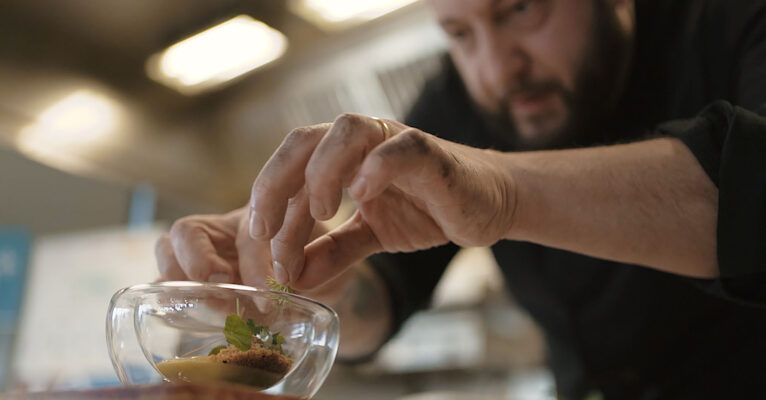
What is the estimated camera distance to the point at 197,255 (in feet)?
2.55

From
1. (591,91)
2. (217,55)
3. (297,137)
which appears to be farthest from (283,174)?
(217,55)

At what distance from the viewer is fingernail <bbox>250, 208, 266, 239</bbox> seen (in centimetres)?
65

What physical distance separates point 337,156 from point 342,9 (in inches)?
50.1

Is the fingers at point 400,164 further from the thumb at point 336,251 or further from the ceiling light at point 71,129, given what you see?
the ceiling light at point 71,129

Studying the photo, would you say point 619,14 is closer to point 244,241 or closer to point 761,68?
point 761,68

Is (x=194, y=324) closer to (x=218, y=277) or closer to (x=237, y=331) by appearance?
(x=237, y=331)

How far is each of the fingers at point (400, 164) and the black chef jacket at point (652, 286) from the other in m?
0.33

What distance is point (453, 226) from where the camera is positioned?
71 centimetres

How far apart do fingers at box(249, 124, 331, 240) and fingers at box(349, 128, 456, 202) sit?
0.21ft

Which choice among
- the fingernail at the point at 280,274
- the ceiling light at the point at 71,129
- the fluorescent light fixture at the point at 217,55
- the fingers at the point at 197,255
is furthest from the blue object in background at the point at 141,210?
the fingernail at the point at 280,274

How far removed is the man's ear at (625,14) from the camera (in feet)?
4.09

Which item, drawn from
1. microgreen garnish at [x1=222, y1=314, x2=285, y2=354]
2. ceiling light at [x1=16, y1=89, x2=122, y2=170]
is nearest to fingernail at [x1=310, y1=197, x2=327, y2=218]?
microgreen garnish at [x1=222, y1=314, x2=285, y2=354]

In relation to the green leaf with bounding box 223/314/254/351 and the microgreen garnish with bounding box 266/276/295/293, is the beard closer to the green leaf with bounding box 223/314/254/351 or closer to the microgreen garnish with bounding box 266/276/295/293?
the microgreen garnish with bounding box 266/276/295/293

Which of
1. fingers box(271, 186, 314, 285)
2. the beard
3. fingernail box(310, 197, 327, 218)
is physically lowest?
fingers box(271, 186, 314, 285)
